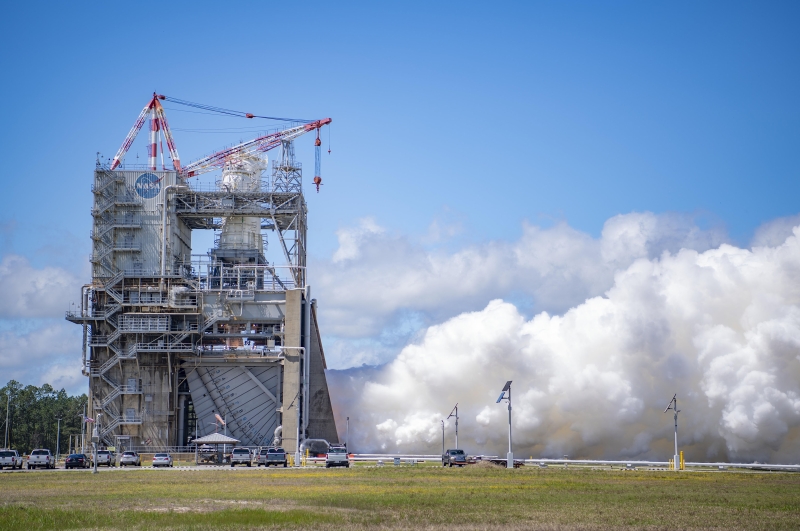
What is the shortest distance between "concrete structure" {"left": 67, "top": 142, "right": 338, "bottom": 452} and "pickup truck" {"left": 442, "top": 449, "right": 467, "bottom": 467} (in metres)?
22.9

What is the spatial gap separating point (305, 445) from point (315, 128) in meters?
40.5

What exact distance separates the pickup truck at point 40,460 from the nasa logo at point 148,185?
35890mm

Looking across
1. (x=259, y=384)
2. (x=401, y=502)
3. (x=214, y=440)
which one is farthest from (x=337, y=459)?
(x=401, y=502)

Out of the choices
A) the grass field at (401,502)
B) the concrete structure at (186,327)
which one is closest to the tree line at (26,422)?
the concrete structure at (186,327)

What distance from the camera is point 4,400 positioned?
194 m

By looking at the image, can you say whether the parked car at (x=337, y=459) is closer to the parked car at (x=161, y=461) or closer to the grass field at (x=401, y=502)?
the parked car at (x=161, y=461)

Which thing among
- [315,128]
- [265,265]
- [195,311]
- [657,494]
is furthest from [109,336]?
[657,494]

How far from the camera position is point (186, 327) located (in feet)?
380

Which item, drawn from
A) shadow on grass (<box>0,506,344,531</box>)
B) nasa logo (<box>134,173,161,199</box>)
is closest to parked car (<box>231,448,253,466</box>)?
nasa logo (<box>134,173,161,199</box>)

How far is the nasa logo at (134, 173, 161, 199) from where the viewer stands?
120 m

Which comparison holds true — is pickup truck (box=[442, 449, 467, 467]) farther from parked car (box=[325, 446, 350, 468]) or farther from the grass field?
the grass field

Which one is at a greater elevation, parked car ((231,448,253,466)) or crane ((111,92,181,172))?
crane ((111,92,181,172))

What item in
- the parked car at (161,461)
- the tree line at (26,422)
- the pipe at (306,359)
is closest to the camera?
the parked car at (161,461)

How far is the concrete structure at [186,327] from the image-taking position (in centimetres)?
11481
